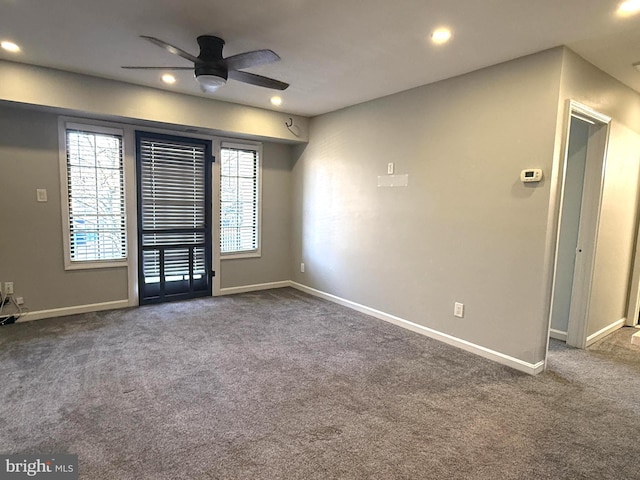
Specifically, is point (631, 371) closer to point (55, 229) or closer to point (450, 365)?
point (450, 365)

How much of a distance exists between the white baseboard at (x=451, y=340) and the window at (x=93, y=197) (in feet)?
9.29

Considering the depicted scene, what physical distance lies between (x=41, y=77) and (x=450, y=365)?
15.1ft

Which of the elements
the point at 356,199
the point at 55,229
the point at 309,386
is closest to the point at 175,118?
the point at 55,229

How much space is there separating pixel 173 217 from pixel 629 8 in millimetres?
4721

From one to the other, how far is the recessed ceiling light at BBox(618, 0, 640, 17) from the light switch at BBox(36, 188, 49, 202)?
16.9 ft

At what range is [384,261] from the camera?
420cm

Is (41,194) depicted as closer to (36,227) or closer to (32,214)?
(32,214)

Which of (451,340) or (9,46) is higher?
(9,46)

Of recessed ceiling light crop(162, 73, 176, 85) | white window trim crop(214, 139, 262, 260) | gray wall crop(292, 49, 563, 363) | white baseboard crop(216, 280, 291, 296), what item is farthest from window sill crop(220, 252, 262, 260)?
recessed ceiling light crop(162, 73, 176, 85)

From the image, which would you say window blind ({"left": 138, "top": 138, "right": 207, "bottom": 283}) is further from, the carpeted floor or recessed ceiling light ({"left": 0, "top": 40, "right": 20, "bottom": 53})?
recessed ceiling light ({"left": 0, "top": 40, "right": 20, "bottom": 53})

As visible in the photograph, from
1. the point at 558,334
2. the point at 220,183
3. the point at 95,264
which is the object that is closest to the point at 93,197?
the point at 95,264

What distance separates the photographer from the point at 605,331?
381 cm

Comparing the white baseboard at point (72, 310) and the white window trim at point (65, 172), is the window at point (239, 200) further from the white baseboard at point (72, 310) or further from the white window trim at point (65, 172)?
the white baseboard at point (72, 310)

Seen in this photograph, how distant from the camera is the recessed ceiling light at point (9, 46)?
2943 mm
